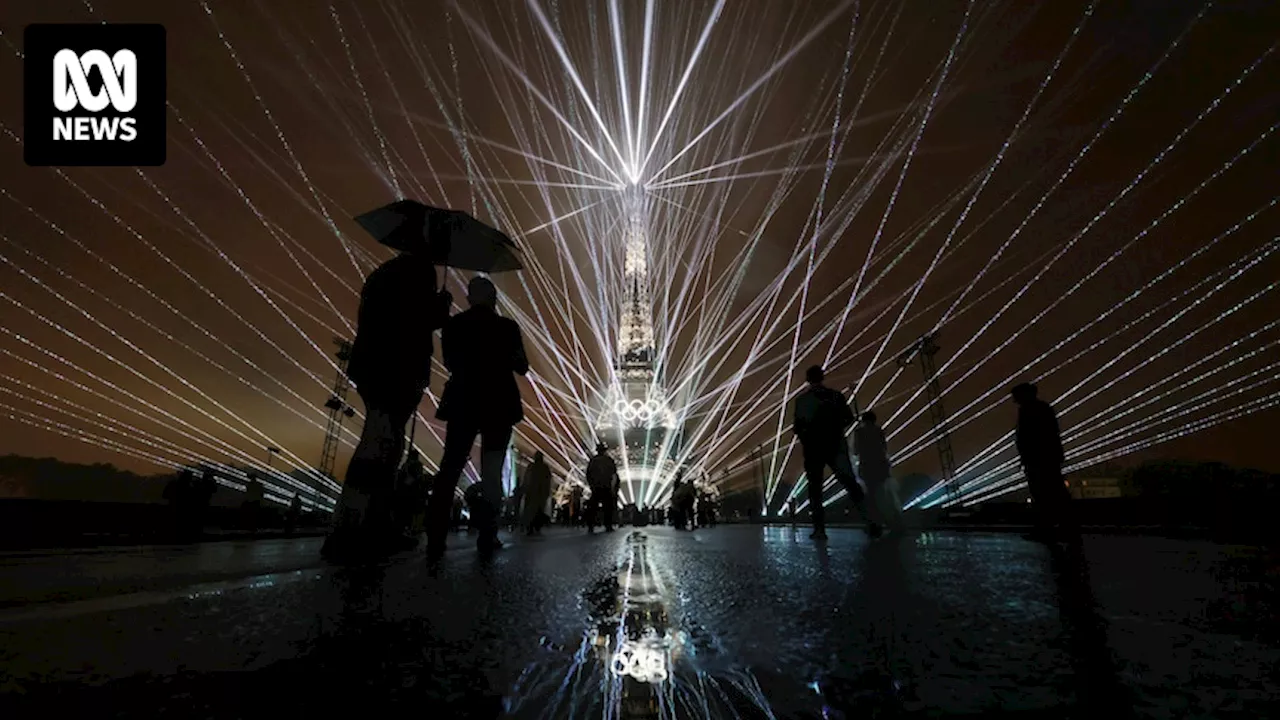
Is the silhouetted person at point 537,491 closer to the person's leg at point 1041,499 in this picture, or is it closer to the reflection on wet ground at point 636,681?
the person's leg at point 1041,499

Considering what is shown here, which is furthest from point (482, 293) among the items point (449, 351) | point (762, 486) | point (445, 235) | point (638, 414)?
point (638, 414)

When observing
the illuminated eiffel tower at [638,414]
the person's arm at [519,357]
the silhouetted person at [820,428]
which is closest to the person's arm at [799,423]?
the silhouetted person at [820,428]

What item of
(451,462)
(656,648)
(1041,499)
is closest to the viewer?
(656,648)

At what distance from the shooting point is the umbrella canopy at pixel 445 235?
4.42 metres

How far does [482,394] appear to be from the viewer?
3.93 metres

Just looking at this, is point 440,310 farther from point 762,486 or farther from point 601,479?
point 762,486

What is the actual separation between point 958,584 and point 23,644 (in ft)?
6.87

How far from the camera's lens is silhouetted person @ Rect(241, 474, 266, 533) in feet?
36.3

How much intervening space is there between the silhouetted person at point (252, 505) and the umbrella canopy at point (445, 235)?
7.26 m

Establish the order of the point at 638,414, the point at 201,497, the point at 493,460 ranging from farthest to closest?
the point at 638,414 < the point at 201,497 < the point at 493,460

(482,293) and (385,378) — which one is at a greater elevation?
(482,293)

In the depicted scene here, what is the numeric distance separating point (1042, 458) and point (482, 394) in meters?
4.79

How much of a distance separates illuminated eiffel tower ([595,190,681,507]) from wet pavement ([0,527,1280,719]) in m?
68.8

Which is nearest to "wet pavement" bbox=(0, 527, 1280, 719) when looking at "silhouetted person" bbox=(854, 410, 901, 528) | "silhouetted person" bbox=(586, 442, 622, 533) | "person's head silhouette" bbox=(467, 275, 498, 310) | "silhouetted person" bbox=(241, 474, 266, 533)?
"person's head silhouette" bbox=(467, 275, 498, 310)
